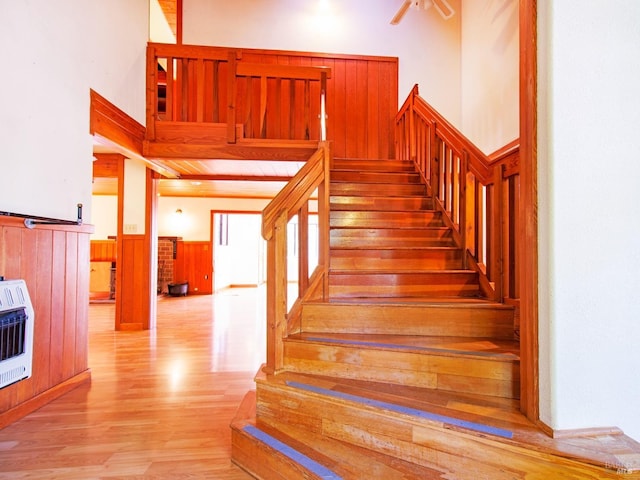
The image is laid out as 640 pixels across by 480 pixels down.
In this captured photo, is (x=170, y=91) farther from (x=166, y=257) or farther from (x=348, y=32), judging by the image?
(x=166, y=257)

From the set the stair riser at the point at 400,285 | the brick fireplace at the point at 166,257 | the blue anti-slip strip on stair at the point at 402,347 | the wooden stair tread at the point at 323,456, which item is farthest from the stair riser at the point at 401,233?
the brick fireplace at the point at 166,257

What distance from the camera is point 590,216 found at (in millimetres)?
1186

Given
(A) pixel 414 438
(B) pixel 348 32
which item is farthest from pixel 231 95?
(A) pixel 414 438

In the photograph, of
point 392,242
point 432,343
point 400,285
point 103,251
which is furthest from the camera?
point 103,251

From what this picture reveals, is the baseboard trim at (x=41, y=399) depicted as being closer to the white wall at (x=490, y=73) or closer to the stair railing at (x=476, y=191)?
the stair railing at (x=476, y=191)

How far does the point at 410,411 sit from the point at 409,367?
302 mm

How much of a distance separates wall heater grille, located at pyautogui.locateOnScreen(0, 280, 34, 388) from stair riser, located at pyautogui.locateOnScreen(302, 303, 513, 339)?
143 cm

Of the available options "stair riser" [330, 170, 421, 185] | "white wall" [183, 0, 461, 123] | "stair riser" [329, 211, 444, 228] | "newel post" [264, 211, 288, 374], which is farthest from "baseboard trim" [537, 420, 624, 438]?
"white wall" [183, 0, 461, 123]

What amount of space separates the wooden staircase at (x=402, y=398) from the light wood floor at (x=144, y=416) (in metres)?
0.29

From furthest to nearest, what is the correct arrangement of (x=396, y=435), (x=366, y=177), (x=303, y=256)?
1. (x=366, y=177)
2. (x=303, y=256)
3. (x=396, y=435)

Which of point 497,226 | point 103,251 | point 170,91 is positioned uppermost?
point 170,91

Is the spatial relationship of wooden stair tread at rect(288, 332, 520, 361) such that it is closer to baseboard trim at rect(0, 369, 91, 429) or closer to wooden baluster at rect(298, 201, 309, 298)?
wooden baluster at rect(298, 201, 309, 298)

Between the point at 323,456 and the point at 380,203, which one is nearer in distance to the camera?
the point at 323,456

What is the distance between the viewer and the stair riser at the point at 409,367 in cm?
149
